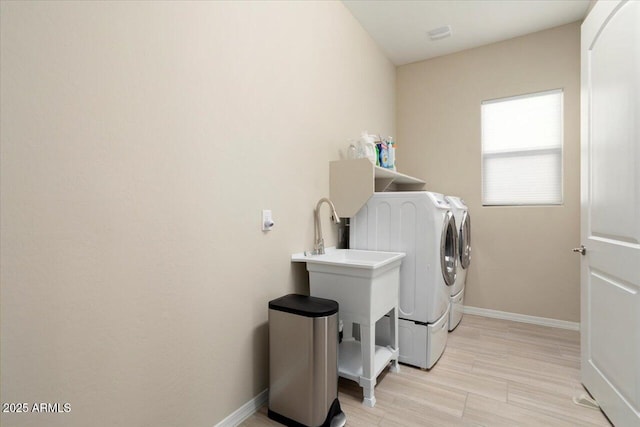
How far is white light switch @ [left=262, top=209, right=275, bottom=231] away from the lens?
1.70m

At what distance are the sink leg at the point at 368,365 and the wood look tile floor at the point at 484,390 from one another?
0.05 meters

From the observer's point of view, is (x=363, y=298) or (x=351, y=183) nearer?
(x=363, y=298)

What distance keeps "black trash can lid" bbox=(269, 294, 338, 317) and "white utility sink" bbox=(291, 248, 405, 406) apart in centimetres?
19

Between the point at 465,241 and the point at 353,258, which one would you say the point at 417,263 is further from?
the point at 465,241

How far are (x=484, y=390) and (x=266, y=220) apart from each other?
163cm

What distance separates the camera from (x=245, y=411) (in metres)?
1.57

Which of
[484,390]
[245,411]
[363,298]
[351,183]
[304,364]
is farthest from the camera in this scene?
[351,183]

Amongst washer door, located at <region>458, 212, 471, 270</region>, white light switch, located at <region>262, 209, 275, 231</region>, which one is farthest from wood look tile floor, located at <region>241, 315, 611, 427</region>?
white light switch, located at <region>262, 209, 275, 231</region>

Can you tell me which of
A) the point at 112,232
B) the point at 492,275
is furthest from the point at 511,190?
the point at 112,232

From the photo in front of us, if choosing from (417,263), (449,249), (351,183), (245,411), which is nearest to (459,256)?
(449,249)

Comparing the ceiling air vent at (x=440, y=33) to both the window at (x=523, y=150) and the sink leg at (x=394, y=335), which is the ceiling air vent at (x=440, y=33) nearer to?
the window at (x=523, y=150)

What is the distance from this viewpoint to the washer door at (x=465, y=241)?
275cm

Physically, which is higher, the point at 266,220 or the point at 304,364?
the point at 266,220

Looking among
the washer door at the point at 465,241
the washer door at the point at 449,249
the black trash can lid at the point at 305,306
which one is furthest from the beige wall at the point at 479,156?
the black trash can lid at the point at 305,306
